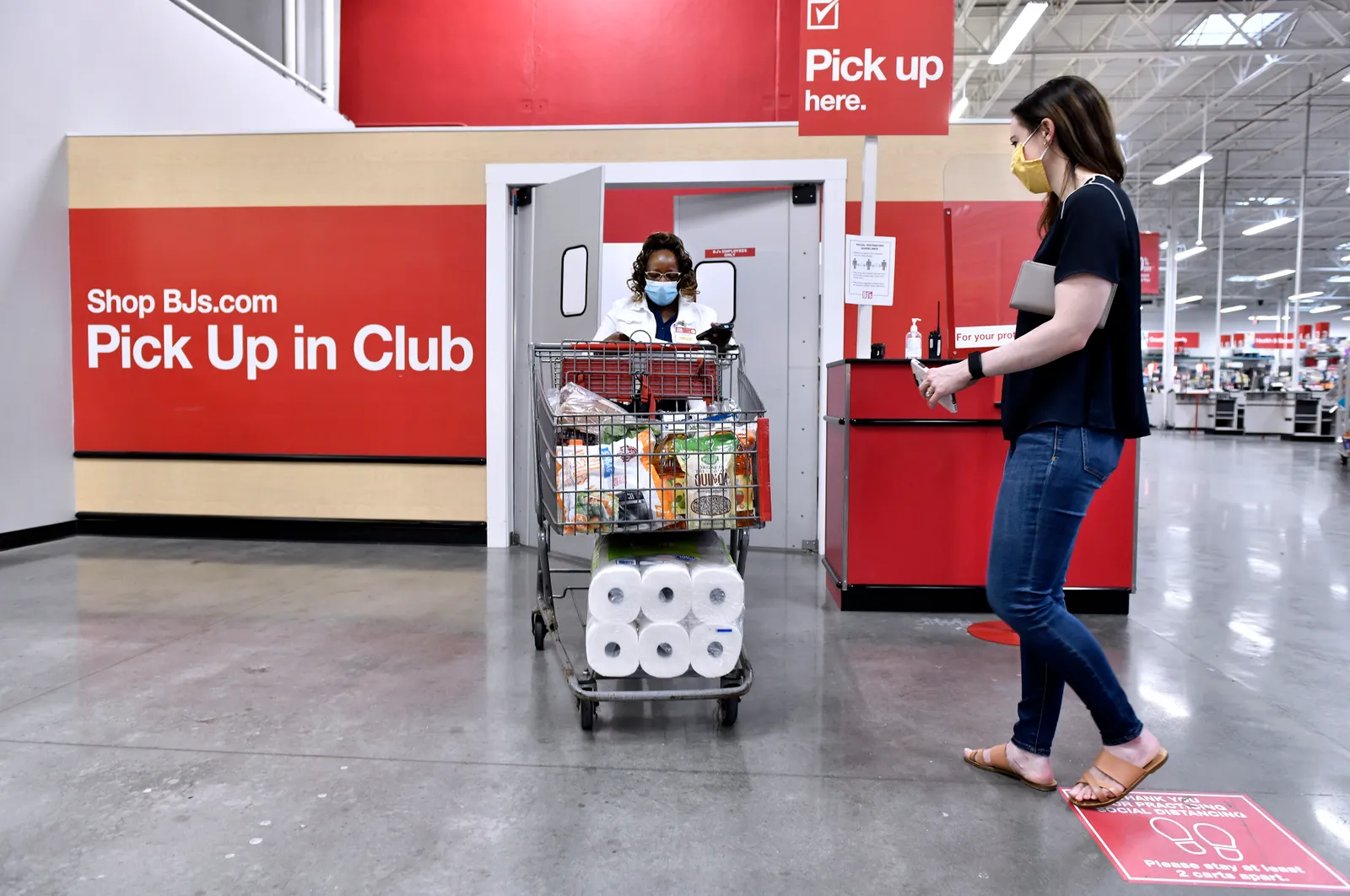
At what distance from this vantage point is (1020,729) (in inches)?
83.2

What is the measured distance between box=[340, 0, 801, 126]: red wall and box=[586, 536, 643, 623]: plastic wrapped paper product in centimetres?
600

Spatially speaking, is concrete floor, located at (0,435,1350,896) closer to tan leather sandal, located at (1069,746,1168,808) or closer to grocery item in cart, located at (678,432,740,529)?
tan leather sandal, located at (1069,746,1168,808)

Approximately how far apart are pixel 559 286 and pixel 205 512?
9.71ft

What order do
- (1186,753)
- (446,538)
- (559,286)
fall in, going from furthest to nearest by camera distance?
1. (446,538)
2. (559,286)
3. (1186,753)

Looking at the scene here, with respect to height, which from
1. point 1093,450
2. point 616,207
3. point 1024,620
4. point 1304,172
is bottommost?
point 1024,620

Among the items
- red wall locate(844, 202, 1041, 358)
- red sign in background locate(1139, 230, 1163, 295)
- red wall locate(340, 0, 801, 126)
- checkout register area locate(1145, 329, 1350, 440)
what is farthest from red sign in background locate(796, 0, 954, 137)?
red sign in background locate(1139, 230, 1163, 295)

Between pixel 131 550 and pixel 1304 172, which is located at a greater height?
pixel 1304 172

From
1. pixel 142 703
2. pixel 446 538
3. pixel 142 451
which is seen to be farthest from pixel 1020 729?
pixel 142 451

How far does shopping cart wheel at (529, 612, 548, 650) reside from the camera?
3.15 meters

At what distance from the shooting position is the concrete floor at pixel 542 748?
5.67ft

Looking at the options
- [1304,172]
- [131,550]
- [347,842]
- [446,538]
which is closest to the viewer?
[347,842]

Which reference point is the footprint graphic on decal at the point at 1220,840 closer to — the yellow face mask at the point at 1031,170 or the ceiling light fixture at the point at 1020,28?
the yellow face mask at the point at 1031,170

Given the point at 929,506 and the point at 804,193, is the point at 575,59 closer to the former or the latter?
the point at 804,193

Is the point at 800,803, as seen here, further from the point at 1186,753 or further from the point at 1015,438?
the point at 1186,753
